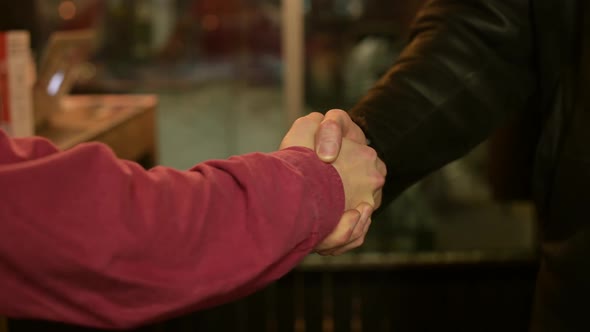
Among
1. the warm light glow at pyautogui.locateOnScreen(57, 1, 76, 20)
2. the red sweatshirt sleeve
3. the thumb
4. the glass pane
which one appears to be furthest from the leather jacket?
the warm light glow at pyautogui.locateOnScreen(57, 1, 76, 20)

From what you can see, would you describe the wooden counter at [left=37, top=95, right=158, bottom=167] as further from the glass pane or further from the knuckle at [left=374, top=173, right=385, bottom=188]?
the glass pane

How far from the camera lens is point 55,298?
2.39 feet

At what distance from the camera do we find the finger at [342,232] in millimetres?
979

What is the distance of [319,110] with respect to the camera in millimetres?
3201

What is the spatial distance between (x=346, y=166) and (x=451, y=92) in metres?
0.24

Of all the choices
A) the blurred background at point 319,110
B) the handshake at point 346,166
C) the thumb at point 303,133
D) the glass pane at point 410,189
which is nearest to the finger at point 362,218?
the handshake at point 346,166

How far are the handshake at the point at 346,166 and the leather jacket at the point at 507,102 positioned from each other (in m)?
0.07

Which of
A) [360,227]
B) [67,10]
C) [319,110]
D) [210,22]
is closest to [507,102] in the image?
[360,227]

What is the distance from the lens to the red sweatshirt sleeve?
2.31 feet

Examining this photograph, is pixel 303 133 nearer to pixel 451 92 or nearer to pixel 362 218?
pixel 362 218

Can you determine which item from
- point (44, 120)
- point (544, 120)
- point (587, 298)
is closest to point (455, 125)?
point (544, 120)

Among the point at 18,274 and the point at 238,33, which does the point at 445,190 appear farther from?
the point at 18,274

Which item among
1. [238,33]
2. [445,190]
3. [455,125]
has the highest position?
[455,125]

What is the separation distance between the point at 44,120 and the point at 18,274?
1.38m
